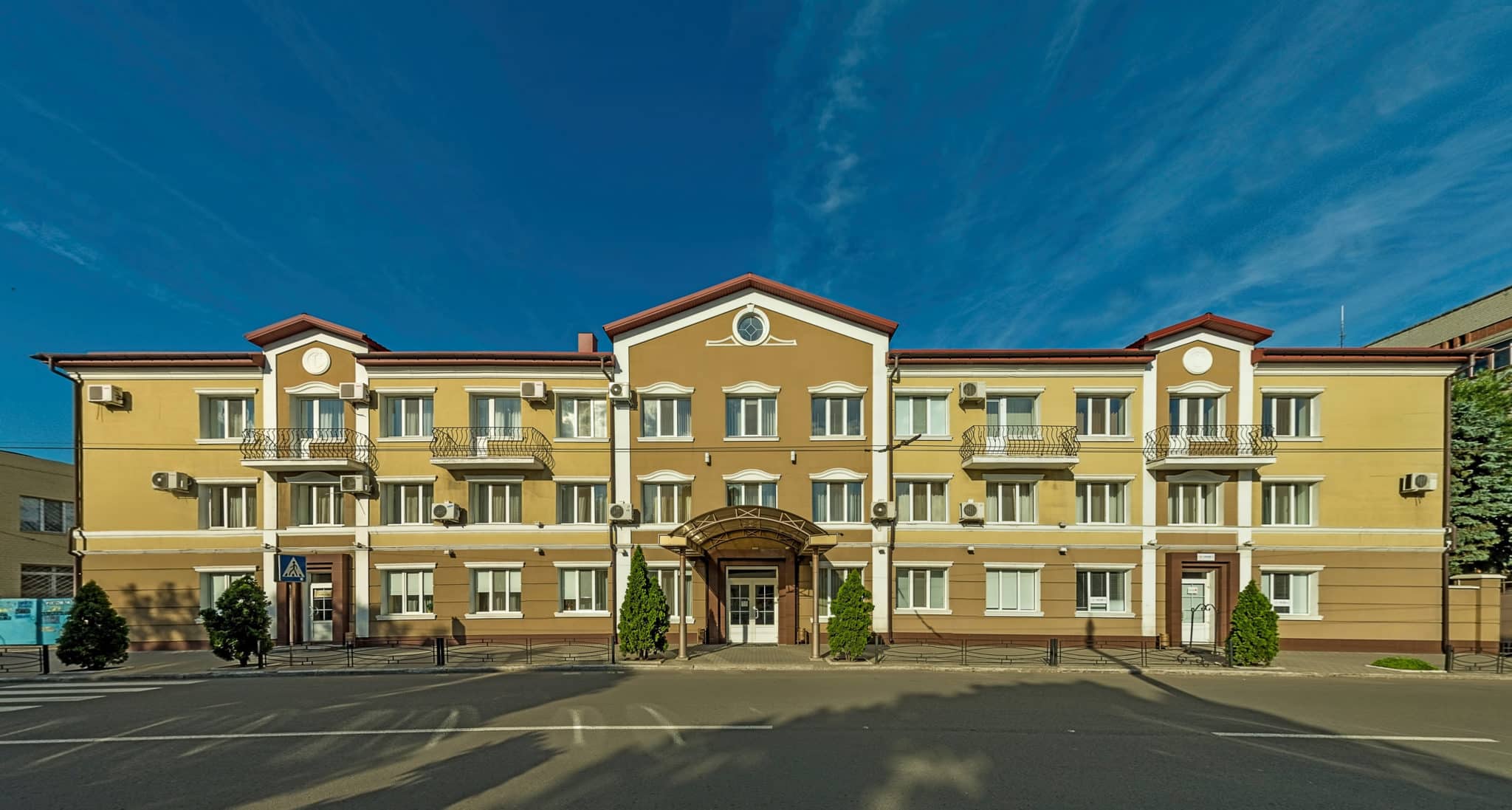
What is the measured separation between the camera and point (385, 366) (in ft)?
Result: 61.6

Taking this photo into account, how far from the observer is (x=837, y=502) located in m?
18.5

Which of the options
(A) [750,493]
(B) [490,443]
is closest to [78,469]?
(B) [490,443]

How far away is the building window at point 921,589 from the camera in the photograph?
18.3m

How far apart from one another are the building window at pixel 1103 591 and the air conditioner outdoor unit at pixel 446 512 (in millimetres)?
20076

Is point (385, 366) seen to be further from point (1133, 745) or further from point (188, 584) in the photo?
point (1133, 745)

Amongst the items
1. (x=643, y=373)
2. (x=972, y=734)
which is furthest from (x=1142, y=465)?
(x=643, y=373)

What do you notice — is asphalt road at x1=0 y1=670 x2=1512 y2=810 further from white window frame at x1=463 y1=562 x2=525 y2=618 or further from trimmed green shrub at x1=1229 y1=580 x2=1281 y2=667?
white window frame at x1=463 y1=562 x2=525 y2=618

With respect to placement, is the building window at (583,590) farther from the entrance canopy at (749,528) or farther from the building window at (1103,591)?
the building window at (1103,591)

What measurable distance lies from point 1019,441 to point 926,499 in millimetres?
3483

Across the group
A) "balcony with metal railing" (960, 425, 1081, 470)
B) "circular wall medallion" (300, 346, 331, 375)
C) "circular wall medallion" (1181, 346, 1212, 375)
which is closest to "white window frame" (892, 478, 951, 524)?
"balcony with metal railing" (960, 425, 1081, 470)

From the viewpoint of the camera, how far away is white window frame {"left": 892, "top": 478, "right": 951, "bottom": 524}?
18406mm

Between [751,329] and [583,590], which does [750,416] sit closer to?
[751,329]

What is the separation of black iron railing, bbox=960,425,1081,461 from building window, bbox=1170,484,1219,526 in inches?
139

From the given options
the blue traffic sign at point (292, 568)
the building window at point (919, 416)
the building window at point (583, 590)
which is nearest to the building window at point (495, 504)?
the building window at point (583, 590)
